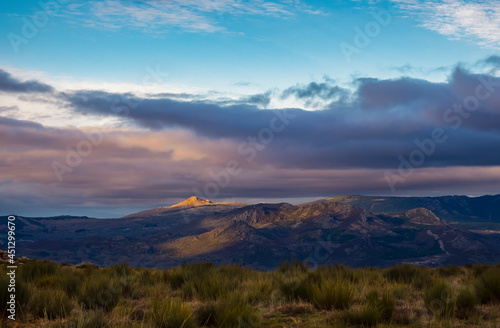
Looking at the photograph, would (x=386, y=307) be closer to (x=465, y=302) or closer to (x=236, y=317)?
(x=465, y=302)

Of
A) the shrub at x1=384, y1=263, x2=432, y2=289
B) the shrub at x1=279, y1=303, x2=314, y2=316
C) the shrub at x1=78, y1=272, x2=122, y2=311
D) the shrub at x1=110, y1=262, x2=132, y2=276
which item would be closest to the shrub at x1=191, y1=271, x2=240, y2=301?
the shrub at x1=279, y1=303, x2=314, y2=316

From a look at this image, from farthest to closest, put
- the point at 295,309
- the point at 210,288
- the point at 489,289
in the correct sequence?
the point at 489,289 → the point at 210,288 → the point at 295,309

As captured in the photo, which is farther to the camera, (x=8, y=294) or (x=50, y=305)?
(x=50, y=305)

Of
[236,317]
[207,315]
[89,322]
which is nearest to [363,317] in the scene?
[236,317]

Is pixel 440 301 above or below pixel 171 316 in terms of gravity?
below

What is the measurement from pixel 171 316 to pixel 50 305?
3.39 m

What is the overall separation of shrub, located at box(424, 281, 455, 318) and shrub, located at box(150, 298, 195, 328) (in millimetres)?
5788

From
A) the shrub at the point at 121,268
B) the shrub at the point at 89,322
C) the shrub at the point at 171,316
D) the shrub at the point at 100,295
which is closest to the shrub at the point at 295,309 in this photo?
the shrub at the point at 171,316

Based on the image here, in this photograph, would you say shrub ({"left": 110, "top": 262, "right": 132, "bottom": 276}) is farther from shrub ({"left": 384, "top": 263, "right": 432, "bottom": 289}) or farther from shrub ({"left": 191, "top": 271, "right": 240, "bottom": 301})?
shrub ({"left": 384, "top": 263, "right": 432, "bottom": 289})

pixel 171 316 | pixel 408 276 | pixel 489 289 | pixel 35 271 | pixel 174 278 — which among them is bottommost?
pixel 408 276

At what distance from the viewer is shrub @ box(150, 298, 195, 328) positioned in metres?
8.54

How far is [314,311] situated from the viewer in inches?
434

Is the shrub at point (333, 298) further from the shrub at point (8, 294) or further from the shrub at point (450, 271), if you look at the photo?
the shrub at point (450, 271)

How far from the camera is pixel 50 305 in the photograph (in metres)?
10.1
